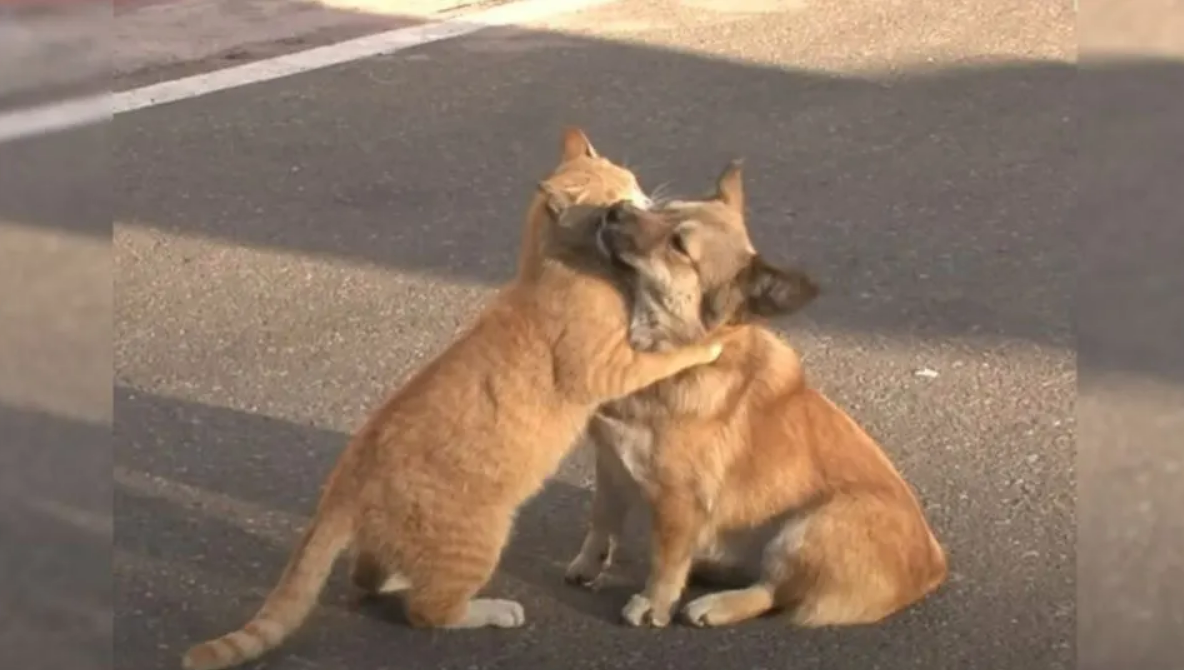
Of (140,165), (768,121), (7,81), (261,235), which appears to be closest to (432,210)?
(261,235)

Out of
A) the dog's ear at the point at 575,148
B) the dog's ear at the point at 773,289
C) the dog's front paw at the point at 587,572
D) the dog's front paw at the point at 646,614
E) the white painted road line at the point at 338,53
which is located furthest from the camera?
the white painted road line at the point at 338,53

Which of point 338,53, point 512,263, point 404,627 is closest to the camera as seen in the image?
point 404,627

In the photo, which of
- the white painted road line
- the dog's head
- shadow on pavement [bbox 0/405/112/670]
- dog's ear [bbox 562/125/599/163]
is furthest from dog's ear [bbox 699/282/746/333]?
the white painted road line

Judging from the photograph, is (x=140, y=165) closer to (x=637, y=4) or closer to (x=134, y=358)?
(x=134, y=358)

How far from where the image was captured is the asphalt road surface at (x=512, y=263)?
3.04m

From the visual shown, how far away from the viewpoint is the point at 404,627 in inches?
180

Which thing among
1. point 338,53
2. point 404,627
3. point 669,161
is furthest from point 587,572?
point 338,53

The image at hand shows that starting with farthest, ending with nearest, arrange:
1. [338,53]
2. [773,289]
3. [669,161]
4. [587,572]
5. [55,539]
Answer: [338,53], [669,161], [587,572], [773,289], [55,539]

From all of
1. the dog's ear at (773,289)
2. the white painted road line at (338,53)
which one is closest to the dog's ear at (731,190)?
the dog's ear at (773,289)

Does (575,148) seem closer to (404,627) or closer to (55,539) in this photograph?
(404,627)

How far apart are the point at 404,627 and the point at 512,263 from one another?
277 centimetres

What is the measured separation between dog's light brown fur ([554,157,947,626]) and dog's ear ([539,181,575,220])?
24cm

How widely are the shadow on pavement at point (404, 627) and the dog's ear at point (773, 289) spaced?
0.72 metres

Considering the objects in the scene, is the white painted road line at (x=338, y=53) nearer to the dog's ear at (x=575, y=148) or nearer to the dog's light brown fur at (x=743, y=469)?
the dog's ear at (x=575, y=148)
